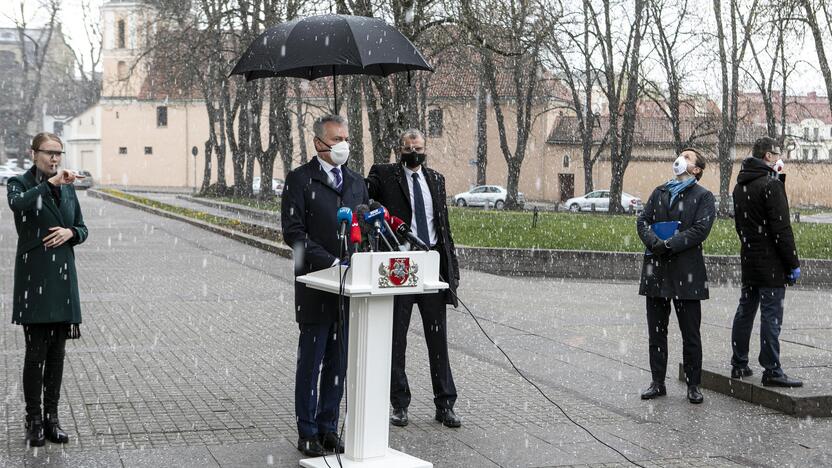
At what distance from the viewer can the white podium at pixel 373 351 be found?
5625mm

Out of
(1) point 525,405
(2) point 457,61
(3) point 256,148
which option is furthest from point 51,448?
(3) point 256,148

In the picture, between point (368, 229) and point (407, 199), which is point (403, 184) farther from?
point (368, 229)

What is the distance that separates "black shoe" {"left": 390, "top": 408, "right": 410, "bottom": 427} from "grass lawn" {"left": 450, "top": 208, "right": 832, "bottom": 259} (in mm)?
14550

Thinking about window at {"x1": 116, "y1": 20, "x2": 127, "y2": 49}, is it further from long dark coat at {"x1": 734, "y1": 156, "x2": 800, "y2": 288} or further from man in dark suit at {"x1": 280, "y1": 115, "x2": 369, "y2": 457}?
man in dark suit at {"x1": 280, "y1": 115, "x2": 369, "y2": 457}

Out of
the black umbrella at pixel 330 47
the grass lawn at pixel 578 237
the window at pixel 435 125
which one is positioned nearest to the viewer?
the black umbrella at pixel 330 47

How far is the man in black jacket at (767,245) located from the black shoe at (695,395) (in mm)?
500

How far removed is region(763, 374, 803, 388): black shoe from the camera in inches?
312

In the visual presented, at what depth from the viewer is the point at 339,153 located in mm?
6082

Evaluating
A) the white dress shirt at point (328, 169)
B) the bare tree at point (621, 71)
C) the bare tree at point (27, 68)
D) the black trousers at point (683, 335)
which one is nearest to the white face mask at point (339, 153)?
the white dress shirt at point (328, 169)

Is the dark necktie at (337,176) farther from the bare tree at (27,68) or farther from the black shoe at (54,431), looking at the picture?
the bare tree at (27,68)

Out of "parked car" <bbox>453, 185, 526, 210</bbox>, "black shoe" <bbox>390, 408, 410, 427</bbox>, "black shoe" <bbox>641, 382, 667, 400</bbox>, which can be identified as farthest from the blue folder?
"parked car" <bbox>453, 185, 526, 210</bbox>

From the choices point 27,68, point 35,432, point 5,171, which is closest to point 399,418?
point 35,432

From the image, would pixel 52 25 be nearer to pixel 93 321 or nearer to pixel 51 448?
pixel 93 321

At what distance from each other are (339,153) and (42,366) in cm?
225
